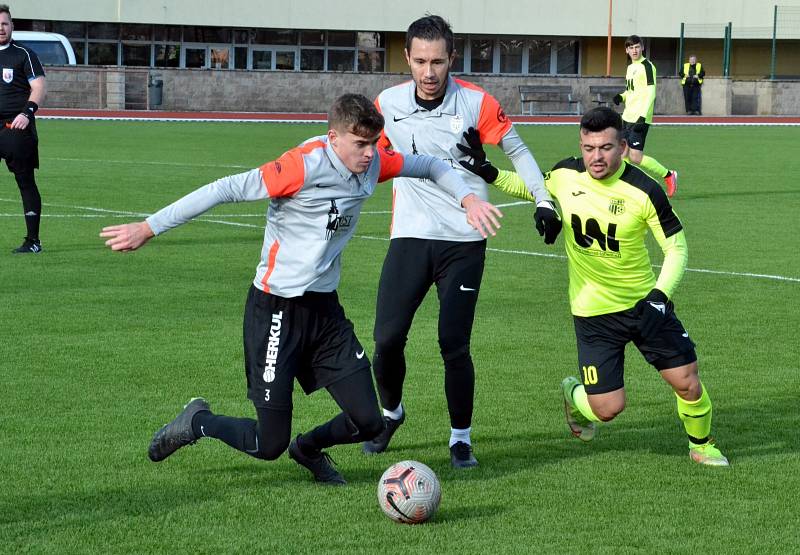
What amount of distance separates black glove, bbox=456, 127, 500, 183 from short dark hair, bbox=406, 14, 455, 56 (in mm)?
444

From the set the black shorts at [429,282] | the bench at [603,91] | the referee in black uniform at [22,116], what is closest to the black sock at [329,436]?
the black shorts at [429,282]

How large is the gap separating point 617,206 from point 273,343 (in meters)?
1.88

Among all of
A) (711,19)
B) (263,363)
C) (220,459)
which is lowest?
(220,459)

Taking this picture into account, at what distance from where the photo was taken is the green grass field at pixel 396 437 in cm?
564

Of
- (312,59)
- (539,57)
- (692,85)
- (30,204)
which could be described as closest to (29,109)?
(30,204)

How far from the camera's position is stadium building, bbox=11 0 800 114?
51344 mm

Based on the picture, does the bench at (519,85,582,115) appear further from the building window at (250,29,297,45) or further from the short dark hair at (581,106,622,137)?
the short dark hair at (581,106,622,137)

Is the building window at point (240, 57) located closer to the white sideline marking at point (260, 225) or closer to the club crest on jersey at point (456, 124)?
the white sideline marking at point (260, 225)

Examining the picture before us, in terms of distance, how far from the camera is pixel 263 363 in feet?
20.0

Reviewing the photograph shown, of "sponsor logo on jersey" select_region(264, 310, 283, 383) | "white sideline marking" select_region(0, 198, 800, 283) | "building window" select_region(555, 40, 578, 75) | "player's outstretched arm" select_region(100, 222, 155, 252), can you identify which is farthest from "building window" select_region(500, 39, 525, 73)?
"player's outstretched arm" select_region(100, 222, 155, 252)

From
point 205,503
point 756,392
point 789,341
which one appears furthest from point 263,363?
point 789,341

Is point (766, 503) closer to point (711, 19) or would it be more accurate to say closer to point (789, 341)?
point (789, 341)

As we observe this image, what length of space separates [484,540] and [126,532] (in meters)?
1.48

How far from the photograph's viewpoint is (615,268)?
6758 mm
